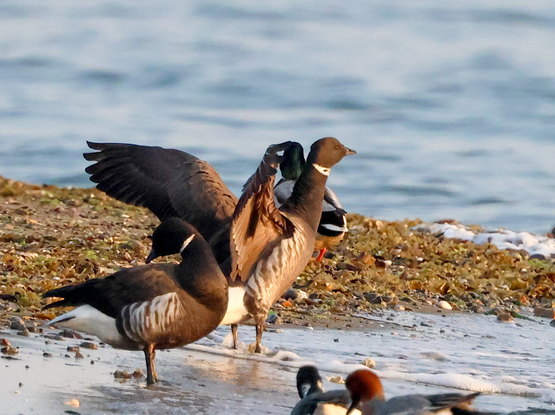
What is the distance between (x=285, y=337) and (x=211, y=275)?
58.5 inches

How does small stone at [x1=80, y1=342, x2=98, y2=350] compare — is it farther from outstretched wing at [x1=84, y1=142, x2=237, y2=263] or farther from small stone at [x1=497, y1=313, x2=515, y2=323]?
small stone at [x1=497, y1=313, x2=515, y2=323]

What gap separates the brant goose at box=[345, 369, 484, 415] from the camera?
4.71 meters

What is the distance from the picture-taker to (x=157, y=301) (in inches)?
237

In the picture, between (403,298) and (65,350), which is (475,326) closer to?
(403,298)

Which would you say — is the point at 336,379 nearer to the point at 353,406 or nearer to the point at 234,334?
the point at 234,334

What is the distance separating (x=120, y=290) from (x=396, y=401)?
6.45ft

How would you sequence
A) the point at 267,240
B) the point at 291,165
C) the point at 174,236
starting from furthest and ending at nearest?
1. the point at 291,165
2. the point at 267,240
3. the point at 174,236

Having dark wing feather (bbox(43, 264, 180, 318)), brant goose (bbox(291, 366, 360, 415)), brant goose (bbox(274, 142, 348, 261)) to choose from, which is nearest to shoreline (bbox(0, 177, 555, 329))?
brant goose (bbox(274, 142, 348, 261))

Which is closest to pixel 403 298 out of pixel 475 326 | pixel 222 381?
pixel 475 326

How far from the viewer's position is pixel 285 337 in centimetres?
751

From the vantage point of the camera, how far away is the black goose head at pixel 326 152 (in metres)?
8.23

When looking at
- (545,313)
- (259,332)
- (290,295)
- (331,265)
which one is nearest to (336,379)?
(259,332)

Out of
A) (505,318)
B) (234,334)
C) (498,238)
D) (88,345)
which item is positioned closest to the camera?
(88,345)

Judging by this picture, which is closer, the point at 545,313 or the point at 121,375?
the point at 121,375
